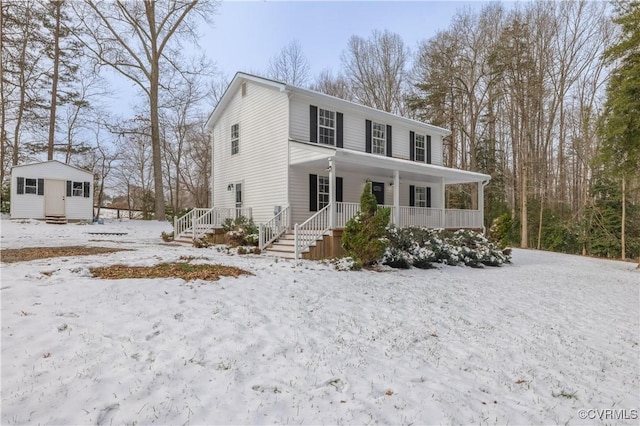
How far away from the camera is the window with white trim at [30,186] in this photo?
17969 millimetres

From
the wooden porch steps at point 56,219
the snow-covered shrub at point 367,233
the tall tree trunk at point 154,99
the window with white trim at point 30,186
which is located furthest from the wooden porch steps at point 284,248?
the window with white trim at point 30,186

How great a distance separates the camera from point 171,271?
6641 millimetres

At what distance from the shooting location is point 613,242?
18.3 m

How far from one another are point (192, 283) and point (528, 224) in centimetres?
2327

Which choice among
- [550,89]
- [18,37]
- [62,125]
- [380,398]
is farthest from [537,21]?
[62,125]

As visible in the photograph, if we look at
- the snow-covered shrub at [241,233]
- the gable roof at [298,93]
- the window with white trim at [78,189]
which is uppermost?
the gable roof at [298,93]

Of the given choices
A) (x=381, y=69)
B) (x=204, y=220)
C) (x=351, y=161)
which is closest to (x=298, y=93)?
(x=351, y=161)

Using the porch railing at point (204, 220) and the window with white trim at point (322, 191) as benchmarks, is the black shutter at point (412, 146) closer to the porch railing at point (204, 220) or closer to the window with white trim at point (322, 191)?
the window with white trim at point (322, 191)

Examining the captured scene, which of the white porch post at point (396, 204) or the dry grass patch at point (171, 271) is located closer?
the dry grass patch at point (171, 271)

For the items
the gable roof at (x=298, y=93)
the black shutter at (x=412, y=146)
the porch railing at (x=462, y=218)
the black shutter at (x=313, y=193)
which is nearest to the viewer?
the gable roof at (x=298, y=93)

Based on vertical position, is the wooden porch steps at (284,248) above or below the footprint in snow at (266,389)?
above

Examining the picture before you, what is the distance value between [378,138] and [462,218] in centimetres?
502

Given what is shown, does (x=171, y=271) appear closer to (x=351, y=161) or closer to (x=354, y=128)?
(x=351, y=161)

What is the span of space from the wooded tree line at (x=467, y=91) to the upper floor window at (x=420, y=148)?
754 cm
